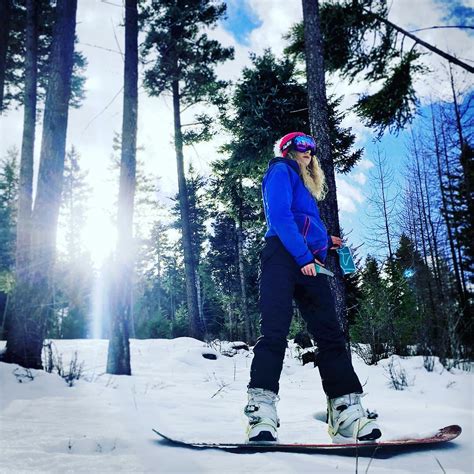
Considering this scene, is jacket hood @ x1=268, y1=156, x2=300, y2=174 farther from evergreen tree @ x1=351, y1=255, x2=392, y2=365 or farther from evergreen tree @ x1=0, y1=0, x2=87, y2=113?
evergreen tree @ x1=0, y1=0, x2=87, y2=113

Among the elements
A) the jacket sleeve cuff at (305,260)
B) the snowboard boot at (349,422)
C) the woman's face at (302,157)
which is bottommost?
the snowboard boot at (349,422)

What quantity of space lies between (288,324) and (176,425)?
122 centimetres

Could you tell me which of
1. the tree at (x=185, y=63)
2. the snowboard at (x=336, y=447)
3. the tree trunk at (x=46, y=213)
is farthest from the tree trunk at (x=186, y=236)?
the snowboard at (x=336, y=447)

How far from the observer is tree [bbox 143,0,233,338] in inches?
551

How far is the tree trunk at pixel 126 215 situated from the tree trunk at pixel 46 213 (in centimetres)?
118

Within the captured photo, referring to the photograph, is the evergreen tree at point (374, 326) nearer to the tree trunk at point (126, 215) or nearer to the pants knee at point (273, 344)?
the tree trunk at point (126, 215)

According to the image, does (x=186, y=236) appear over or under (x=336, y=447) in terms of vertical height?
over

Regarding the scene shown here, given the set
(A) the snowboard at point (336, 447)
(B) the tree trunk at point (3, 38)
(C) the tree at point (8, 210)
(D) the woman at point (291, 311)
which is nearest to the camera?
(A) the snowboard at point (336, 447)

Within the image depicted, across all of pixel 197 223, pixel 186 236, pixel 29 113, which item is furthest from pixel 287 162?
pixel 197 223

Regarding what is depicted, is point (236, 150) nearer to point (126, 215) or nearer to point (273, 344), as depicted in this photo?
point (126, 215)

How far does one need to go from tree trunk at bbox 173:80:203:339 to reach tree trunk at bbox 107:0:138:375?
7036mm

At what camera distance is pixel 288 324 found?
91.5 inches

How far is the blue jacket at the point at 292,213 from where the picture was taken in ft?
7.76

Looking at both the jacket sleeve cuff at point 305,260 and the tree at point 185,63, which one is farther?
the tree at point 185,63
